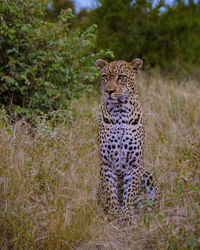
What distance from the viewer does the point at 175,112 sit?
25.2 ft

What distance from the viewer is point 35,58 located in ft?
23.5

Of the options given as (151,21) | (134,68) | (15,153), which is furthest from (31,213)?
(151,21)

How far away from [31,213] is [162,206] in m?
1.31

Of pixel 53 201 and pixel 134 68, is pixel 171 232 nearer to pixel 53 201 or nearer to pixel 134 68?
pixel 53 201

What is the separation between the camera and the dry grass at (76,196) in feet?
12.7

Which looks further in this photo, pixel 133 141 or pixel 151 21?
pixel 151 21

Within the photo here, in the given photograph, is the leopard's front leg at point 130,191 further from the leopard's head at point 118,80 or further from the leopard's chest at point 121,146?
the leopard's head at point 118,80

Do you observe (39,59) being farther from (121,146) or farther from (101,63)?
(121,146)

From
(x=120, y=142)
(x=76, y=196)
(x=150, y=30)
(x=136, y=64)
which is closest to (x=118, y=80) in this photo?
(x=136, y=64)

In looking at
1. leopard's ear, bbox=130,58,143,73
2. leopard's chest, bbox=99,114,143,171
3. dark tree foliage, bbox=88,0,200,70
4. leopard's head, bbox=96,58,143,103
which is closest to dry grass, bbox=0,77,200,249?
leopard's chest, bbox=99,114,143,171

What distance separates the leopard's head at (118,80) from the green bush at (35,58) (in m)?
1.97

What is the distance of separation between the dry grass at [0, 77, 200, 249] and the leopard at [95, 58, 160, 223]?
22cm

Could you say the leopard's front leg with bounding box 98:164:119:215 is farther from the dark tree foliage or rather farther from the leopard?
the dark tree foliage

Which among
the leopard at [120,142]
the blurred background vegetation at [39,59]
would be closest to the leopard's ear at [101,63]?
the leopard at [120,142]
